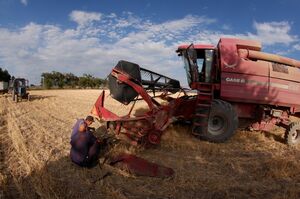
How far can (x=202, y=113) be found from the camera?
1001 cm

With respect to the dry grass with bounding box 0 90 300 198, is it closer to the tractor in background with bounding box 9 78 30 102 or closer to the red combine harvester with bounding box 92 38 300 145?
the red combine harvester with bounding box 92 38 300 145

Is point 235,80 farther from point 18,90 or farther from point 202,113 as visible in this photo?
point 18,90

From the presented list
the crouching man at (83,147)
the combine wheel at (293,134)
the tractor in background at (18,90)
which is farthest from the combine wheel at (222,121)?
the tractor in background at (18,90)

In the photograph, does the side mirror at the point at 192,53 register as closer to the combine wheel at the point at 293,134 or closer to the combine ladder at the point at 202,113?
the combine ladder at the point at 202,113

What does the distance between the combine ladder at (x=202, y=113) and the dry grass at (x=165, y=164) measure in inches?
13.0

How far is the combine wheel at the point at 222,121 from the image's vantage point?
995 cm

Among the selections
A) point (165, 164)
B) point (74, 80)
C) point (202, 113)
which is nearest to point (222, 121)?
point (202, 113)

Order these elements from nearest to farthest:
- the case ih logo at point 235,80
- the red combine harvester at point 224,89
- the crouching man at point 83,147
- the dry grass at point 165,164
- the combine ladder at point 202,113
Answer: the dry grass at point 165,164 < the crouching man at point 83,147 < the red combine harvester at point 224,89 < the combine ladder at point 202,113 < the case ih logo at point 235,80

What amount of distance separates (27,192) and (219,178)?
325cm

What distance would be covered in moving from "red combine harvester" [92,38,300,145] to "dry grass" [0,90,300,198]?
2.35 ft

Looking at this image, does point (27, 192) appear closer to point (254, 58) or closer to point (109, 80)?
point (109, 80)

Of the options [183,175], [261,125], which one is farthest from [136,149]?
[261,125]

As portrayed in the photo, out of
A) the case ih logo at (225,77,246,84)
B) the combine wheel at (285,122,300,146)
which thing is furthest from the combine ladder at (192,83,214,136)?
the combine wheel at (285,122,300,146)

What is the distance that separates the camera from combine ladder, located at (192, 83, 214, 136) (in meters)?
9.93
